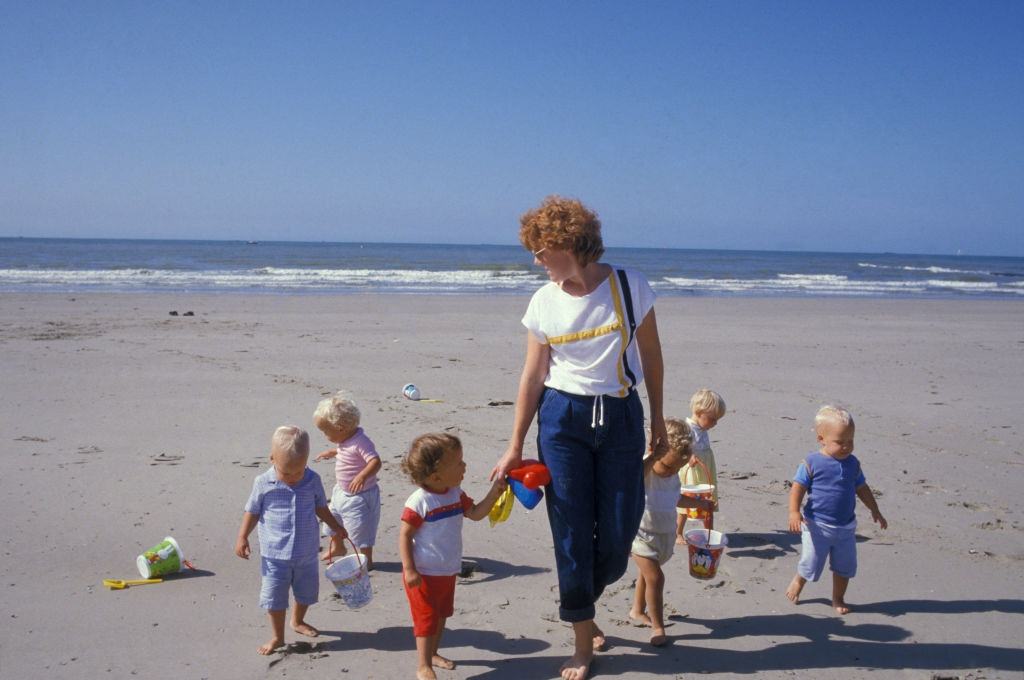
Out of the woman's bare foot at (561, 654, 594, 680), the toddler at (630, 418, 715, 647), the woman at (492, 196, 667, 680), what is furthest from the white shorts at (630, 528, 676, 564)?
the woman's bare foot at (561, 654, 594, 680)

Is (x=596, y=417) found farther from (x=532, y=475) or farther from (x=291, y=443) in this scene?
(x=291, y=443)

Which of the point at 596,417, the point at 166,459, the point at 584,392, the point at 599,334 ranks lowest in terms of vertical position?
the point at 166,459

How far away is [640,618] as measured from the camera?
3916mm

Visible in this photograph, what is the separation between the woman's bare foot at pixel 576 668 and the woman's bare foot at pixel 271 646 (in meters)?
1.31

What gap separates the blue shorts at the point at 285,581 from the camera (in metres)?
3.51

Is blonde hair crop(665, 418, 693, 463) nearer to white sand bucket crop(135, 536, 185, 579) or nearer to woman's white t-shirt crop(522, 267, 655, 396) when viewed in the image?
woman's white t-shirt crop(522, 267, 655, 396)

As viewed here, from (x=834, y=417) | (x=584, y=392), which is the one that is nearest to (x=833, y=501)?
(x=834, y=417)

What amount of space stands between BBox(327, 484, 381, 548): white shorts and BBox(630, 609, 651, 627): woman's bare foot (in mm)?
1546

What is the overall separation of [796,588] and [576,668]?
1.51m

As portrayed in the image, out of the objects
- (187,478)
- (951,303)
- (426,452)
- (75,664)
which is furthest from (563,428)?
(951,303)

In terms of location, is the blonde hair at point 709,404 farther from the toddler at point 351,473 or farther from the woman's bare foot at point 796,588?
the toddler at point 351,473

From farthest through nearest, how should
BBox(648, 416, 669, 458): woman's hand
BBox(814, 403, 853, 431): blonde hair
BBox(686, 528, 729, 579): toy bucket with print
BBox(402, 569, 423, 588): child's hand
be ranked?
1. BBox(814, 403, 853, 431): blonde hair
2. BBox(686, 528, 729, 579): toy bucket with print
3. BBox(648, 416, 669, 458): woman's hand
4. BBox(402, 569, 423, 588): child's hand

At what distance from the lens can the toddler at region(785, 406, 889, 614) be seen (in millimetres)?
4016

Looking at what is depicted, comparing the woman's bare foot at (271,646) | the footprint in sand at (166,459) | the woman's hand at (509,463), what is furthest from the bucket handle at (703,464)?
the footprint in sand at (166,459)
